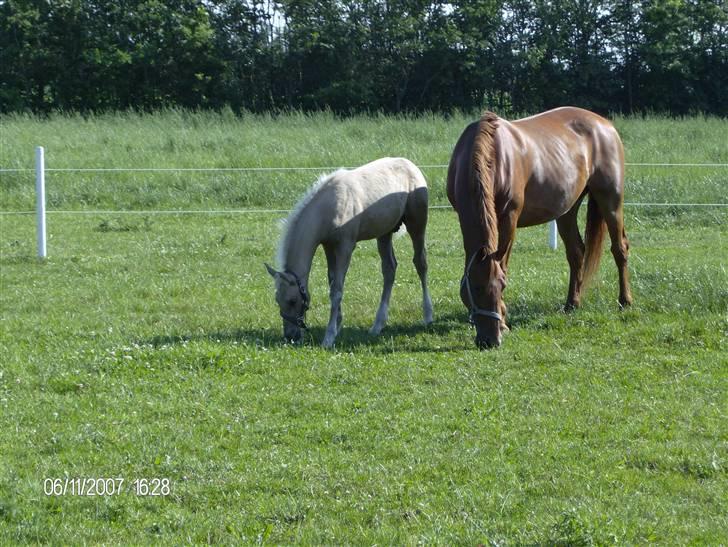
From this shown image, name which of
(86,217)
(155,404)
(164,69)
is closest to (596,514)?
(155,404)

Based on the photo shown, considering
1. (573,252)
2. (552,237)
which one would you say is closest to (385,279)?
(573,252)

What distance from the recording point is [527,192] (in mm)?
8805

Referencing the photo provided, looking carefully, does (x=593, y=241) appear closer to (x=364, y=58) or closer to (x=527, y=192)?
(x=527, y=192)

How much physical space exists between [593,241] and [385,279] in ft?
6.71

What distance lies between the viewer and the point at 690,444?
561 centimetres

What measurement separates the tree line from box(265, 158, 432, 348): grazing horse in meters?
28.4

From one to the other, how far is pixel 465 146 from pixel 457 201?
525 millimetres

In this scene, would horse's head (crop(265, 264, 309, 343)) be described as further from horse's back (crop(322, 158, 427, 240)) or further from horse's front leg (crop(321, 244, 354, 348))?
horse's back (crop(322, 158, 427, 240))

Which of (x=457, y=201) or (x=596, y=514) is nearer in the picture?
(x=596, y=514)

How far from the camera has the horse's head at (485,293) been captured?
765cm

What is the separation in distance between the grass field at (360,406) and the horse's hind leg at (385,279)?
0.17 m

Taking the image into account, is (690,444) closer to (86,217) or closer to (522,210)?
(522,210)

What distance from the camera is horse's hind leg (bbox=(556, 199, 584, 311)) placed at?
9359 mm

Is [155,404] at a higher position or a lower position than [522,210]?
lower
